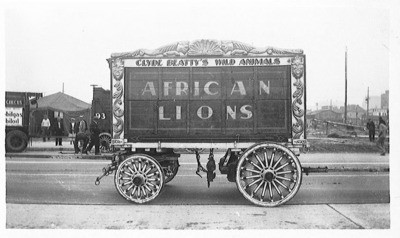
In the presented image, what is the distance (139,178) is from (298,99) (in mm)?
2900

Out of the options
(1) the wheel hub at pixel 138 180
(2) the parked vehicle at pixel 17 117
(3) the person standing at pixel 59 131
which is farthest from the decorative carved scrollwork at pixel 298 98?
(3) the person standing at pixel 59 131

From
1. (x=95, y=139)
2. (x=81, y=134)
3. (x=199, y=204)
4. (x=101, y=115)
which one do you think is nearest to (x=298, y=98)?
(x=199, y=204)

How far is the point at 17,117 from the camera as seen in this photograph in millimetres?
10625

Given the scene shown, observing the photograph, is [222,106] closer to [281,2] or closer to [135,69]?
[135,69]

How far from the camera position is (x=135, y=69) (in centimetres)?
659

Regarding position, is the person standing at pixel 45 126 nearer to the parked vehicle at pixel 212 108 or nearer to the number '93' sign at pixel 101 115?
the number '93' sign at pixel 101 115

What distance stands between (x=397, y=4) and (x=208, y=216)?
462cm

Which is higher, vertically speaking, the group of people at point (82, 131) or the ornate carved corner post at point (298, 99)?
the ornate carved corner post at point (298, 99)

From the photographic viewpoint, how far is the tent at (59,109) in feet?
30.3

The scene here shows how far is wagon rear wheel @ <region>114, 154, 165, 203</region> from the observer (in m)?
6.48

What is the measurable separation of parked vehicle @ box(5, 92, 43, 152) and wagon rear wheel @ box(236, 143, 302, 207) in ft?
14.5

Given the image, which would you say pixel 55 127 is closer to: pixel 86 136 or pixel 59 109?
pixel 86 136

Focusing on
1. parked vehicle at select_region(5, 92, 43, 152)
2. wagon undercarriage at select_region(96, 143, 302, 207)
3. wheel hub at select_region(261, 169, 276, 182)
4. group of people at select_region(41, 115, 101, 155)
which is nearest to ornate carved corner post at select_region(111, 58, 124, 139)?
wagon undercarriage at select_region(96, 143, 302, 207)

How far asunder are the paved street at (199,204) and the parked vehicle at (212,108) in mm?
440
